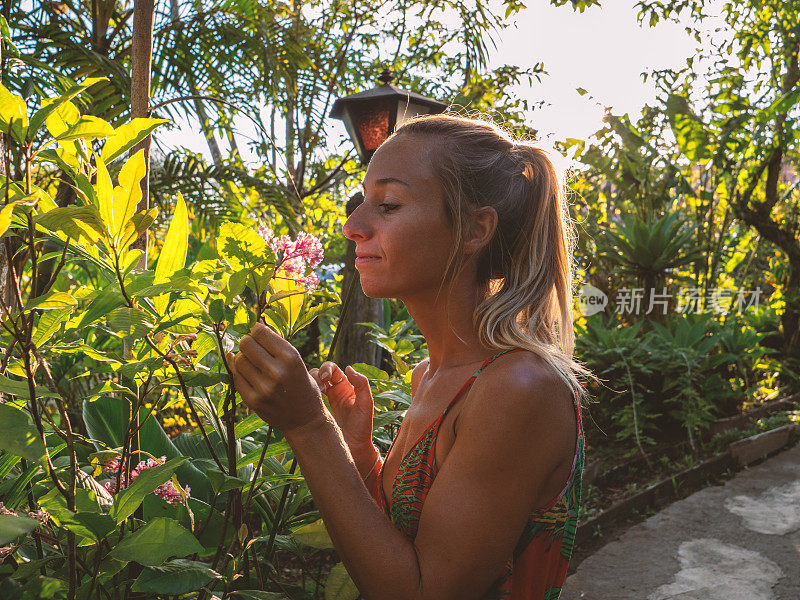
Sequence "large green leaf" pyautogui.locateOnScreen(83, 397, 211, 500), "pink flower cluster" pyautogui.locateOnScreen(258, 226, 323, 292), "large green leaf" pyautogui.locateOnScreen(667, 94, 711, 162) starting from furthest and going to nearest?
1. "large green leaf" pyautogui.locateOnScreen(667, 94, 711, 162)
2. "large green leaf" pyautogui.locateOnScreen(83, 397, 211, 500)
3. "pink flower cluster" pyautogui.locateOnScreen(258, 226, 323, 292)

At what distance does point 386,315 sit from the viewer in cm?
425

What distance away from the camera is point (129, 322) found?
3.07 feet

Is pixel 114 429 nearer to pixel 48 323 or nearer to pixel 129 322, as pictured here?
pixel 48 323

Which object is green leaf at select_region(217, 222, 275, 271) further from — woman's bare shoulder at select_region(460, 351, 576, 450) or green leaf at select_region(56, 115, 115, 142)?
woman's bare shoulder at select_region(460, 351, 576, 450)

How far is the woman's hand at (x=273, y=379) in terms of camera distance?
3.22 feet

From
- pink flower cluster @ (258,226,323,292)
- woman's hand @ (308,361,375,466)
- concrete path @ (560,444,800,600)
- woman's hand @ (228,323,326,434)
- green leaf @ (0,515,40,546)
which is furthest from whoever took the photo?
concrete path @ (560,444,800,600)

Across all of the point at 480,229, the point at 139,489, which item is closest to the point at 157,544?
the point at 139,489

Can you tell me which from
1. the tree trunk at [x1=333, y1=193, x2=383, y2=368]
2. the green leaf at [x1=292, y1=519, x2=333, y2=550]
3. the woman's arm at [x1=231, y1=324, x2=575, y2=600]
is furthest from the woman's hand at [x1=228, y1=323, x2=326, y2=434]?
the tree trunk at [x1=333, y1=193, x2=383, y2=368]

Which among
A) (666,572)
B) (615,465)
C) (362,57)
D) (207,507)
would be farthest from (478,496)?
(362,57)

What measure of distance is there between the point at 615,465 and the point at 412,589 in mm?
4568

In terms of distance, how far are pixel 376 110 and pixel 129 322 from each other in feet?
10.6

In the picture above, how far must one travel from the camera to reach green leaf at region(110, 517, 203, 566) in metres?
0.86

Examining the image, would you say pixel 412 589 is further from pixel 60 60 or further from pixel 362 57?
pixel 362 57

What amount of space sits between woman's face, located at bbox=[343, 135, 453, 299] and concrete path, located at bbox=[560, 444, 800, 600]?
267 centimetres
